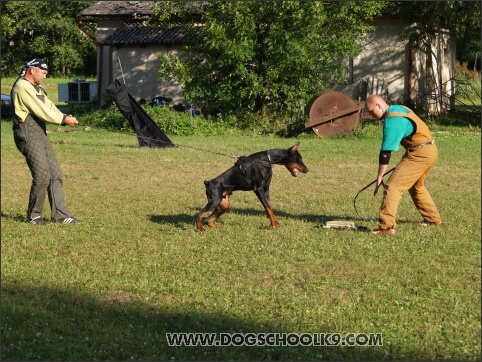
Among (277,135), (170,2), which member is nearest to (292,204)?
(277,135)

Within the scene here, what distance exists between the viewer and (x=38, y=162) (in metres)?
10.3

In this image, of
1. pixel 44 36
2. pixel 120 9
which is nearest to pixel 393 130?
pixel 120 9

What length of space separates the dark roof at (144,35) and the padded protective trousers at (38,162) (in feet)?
65.3

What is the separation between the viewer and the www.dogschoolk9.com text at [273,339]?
589cm

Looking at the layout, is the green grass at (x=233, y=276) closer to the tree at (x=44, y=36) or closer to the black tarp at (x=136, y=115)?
the black tarp at (x=136, y=115)

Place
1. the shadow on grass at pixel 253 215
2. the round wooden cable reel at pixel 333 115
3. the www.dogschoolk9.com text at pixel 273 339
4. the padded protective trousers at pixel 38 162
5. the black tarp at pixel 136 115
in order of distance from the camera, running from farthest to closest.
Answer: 1. the round wooden cable reel at pixel 333 115
2. the black tarp at pixel 136 115
3. the shadow on grass at pixel 253 215
4. the padded protective trousers at pixel 38 162
5. the www.dogschoolk9.com text at pixel 273 339

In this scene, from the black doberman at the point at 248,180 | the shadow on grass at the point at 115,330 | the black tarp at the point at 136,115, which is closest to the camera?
the shadow on grass at the point at 115,330

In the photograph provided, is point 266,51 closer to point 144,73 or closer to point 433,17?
point 433,17

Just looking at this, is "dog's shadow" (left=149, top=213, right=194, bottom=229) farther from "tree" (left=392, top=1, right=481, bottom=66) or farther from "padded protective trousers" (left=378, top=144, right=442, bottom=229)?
"tree" (left=392, top=1, right=481, bottom=66)

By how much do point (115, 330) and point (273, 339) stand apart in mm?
1212

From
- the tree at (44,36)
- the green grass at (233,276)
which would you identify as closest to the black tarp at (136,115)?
the green grass at (233,276)

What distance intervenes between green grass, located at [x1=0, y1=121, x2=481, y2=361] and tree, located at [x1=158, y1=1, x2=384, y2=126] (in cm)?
1098

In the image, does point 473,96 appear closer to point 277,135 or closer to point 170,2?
point 277,135

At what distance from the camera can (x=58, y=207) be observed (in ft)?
34.6
